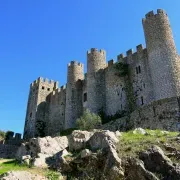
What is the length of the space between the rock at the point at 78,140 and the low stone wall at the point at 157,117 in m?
10.0

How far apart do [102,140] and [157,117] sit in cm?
1210

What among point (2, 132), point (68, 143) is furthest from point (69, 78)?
point (68, 143)

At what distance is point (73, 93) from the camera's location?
132 feet

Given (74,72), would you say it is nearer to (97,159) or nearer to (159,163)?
(97,159)

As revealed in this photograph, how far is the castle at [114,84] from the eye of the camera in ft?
93.1

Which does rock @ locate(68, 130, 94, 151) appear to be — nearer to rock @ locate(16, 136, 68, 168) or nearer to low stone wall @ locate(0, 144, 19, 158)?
rock @ locate(16, 136, 68, 168)

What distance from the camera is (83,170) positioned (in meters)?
12.4

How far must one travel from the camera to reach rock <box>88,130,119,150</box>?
13.2m

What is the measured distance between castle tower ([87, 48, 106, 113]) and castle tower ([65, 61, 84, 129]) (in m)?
3.29

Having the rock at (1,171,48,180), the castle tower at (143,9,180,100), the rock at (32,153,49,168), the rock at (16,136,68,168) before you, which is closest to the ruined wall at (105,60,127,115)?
the castle tower at (143,9,180,100)

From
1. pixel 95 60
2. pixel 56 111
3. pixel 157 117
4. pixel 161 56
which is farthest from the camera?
pixel 56 111

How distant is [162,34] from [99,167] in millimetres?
20606

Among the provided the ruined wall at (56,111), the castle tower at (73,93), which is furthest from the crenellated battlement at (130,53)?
the ruined wall at (56,111)

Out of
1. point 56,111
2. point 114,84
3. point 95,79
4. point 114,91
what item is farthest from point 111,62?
point 56,111
